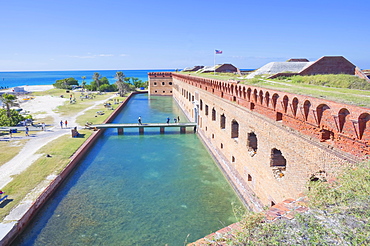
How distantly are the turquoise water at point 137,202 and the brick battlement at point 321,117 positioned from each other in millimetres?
3981

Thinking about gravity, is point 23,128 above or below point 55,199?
above

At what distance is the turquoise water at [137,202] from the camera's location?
Answer: 9477 mm

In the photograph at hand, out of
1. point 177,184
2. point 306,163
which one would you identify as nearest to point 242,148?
point 177,184

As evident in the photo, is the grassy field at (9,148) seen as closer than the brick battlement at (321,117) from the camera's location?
No

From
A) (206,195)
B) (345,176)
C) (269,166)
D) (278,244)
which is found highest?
(345,176)

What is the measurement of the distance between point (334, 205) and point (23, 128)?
2481 cm

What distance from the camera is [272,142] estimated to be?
31.3 feet

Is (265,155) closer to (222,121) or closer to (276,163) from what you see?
(276,163)

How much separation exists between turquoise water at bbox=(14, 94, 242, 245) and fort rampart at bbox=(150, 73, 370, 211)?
137 centimetres

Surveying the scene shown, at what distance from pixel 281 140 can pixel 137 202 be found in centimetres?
687

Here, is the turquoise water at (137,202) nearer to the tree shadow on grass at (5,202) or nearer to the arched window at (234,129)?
the tree shadow on grass at (5,202)

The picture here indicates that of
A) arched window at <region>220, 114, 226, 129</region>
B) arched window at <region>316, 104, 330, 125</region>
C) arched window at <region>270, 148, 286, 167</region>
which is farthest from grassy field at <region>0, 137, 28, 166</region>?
arched window at <region>316, 104, 330, 125</region>

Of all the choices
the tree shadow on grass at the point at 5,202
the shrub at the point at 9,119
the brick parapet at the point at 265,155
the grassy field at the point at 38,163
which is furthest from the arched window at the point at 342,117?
the shrub at the point at 9,119

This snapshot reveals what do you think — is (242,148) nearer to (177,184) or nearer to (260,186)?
(260,186)
